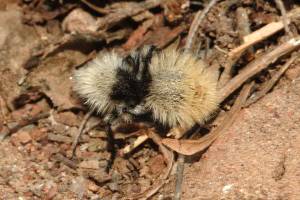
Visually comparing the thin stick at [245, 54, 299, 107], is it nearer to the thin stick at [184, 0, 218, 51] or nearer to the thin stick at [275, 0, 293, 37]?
the thin stick at [275, 0, 293, 37]

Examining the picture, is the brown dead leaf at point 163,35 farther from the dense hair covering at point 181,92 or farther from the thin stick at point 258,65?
the thin stick at point 258,65

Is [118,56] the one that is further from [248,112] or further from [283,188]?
[283,188]

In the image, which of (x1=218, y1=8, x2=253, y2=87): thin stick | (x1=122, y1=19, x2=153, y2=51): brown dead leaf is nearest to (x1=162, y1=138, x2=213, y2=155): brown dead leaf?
(x1=218, y1=8, x2=253, y2=87): thin stick

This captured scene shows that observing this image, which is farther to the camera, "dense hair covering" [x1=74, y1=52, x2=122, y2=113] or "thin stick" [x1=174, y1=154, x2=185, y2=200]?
"dense hair covering" [x1=74, y1=52, x2=122, y2=113]

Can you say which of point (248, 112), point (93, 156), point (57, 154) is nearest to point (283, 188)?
point (248, 112)

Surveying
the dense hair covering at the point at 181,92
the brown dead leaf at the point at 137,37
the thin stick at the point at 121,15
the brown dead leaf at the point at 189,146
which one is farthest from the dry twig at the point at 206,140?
the thin stick at the point at 121,15
